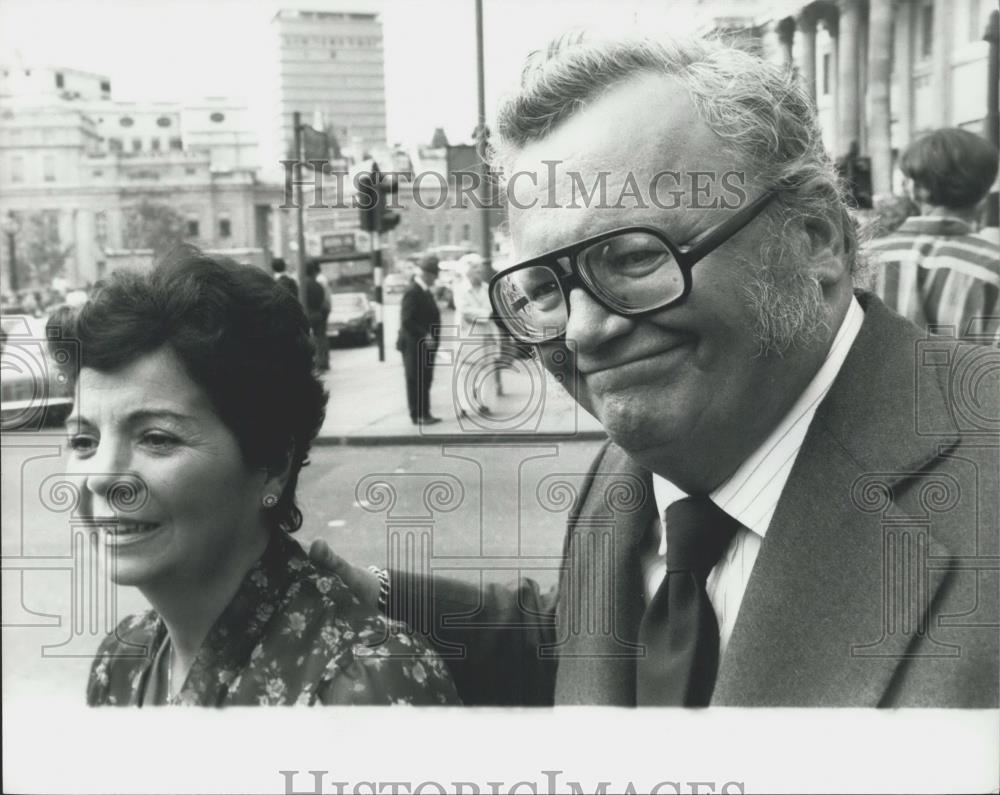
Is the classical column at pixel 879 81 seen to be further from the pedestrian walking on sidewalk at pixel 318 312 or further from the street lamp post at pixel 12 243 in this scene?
the street lamp post at pixel 12 243

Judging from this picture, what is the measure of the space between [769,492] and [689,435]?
141mm

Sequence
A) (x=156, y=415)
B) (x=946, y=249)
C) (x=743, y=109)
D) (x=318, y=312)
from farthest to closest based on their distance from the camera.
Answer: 1. (x=946, y=249)
2. (x=318, y=312)
3. (x=156, y=415)
4. (x=743, y=109)

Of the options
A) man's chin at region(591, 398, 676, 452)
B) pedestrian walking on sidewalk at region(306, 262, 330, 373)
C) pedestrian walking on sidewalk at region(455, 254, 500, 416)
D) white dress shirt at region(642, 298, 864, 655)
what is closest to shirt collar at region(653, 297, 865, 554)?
white dress shirt at region(642, 298, 864, 655)

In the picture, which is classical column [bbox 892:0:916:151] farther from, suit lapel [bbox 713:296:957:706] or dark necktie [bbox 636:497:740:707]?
dark necktie [bbox 636:497:740:707]

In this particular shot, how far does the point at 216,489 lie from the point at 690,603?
63 cm

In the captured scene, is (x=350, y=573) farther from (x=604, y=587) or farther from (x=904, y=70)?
(x=904, y=70)

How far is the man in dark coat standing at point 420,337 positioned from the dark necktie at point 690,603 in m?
0.38

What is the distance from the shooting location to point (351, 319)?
1375 mm

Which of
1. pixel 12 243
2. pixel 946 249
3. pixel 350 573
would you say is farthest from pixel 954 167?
pixel 12 243

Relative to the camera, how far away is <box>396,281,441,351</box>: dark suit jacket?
54.7 inches

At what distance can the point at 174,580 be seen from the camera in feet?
4.37

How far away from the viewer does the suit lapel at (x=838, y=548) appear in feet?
4.01

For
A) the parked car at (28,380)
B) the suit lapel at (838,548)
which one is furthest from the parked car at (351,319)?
the suit lapel at (838,548)

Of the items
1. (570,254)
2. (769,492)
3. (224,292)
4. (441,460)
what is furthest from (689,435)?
(224,292)
